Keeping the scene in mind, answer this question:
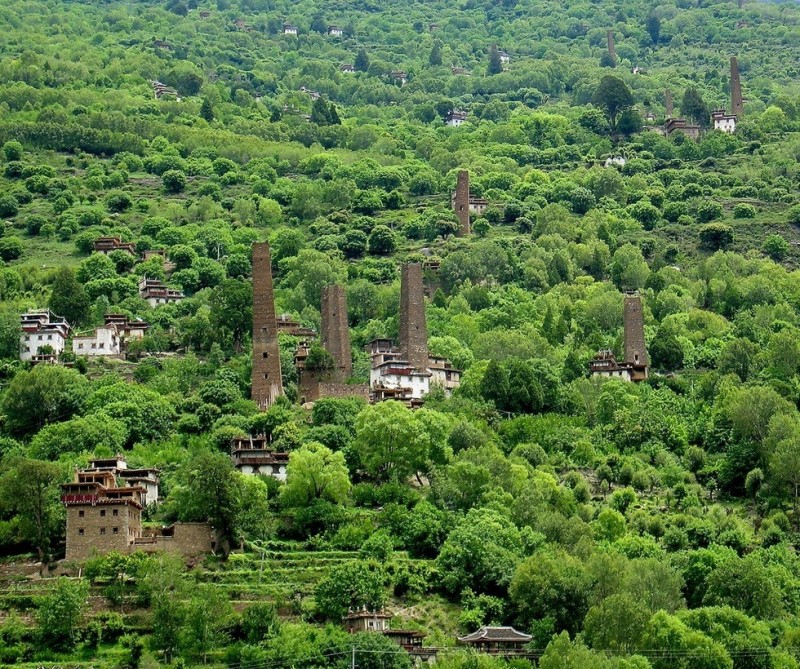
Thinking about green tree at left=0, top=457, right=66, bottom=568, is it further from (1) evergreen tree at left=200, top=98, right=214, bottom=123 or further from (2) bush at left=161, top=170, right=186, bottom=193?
(1) evergreen tree at left=200, top=98, right=214, bottom=123

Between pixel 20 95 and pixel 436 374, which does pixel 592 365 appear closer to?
pixel 436 374

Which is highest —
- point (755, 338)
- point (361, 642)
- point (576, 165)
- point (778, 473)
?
point (576, 165)

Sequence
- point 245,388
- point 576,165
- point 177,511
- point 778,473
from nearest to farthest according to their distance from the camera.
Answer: point 177,511, point 778,473, point 245,388, point 576,165

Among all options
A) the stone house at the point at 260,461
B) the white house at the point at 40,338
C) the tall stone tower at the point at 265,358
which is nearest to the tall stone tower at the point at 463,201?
the white house at the point at 40,338

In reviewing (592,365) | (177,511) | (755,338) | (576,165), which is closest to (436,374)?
(592,365)

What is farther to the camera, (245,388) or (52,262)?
(52,262)

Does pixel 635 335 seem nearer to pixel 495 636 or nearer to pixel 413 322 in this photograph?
pixel 413 322

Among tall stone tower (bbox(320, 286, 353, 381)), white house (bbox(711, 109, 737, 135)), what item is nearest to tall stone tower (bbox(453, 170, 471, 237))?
white house (bbox(711, 109, 737, 135))
